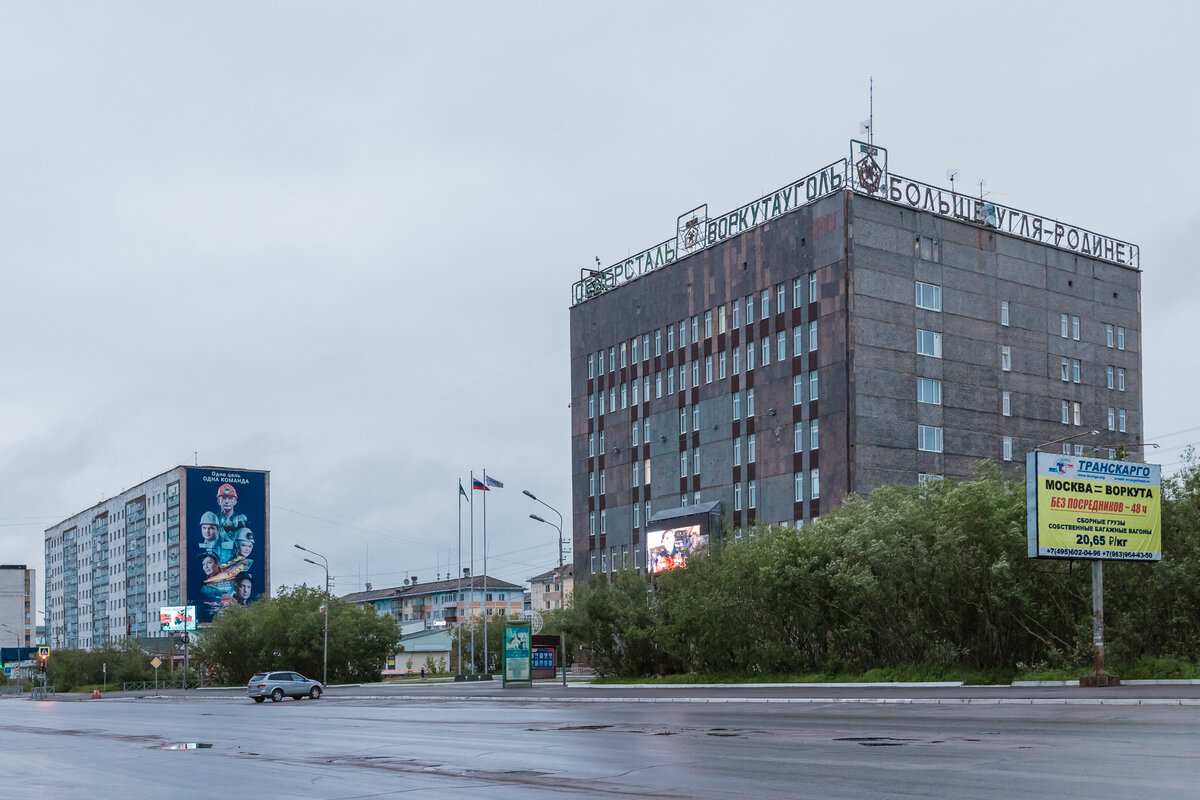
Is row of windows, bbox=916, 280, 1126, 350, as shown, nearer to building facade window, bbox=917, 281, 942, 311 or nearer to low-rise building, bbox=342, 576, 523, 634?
building facade window, bbox=917, 281, 942, 311

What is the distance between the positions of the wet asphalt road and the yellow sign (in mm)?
3881

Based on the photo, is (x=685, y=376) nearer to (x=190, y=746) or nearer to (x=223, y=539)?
(x=190, y=746)

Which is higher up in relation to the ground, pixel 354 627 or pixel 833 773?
pixel 833 773

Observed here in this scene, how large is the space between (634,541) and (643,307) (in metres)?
16.4

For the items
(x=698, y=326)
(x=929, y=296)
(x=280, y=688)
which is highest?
(x=929, y=296)

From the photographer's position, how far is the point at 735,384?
3211 inches

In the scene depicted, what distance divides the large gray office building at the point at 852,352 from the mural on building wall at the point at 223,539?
3081 inches

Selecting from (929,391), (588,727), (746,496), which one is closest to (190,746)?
(588,727)

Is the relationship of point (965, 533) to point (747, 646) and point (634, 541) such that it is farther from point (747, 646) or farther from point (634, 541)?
point (634, 541)

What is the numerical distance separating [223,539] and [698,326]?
9100 centimetres

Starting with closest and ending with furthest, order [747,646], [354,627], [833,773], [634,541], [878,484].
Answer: [833,773], [747,646], [878,484], [634,541], [354,627]

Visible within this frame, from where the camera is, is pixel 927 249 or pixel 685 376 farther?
pixel 685 376

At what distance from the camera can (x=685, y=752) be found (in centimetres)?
1905

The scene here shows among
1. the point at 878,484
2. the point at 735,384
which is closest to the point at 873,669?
A: the point at 878,484
